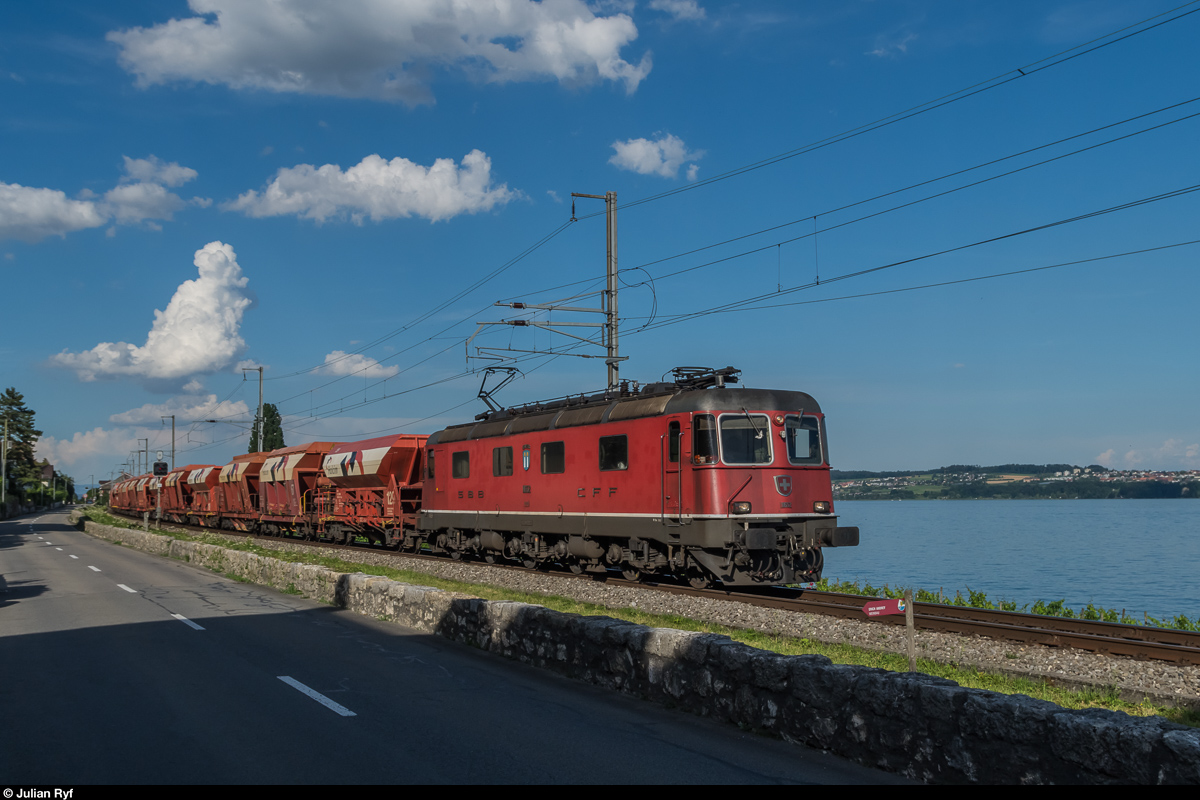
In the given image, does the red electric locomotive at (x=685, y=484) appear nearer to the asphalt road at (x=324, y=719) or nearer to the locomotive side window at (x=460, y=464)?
the locomotive side window at (x=460, y=464)

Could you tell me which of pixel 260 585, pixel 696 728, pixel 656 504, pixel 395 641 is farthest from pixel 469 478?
pixel 696 728

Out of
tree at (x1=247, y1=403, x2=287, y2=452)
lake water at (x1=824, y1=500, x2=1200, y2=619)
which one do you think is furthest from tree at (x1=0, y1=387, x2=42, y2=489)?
lake water at (x1=824, y1=500, x2=1200, y2=619)

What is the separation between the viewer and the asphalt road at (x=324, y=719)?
607 cm

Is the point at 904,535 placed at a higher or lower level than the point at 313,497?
lower

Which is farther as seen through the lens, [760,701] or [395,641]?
[395,641]

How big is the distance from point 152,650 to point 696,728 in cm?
779

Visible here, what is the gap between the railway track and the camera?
34.8 ft

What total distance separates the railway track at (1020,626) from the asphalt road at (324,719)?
18.2 ft

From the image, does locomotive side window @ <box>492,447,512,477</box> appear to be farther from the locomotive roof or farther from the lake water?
the lake water

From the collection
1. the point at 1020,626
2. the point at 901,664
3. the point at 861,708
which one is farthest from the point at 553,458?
the point at 861,708

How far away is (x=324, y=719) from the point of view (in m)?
7.51

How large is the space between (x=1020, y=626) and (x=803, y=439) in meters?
5.58

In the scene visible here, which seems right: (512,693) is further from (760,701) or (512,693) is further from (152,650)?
(152,650)
